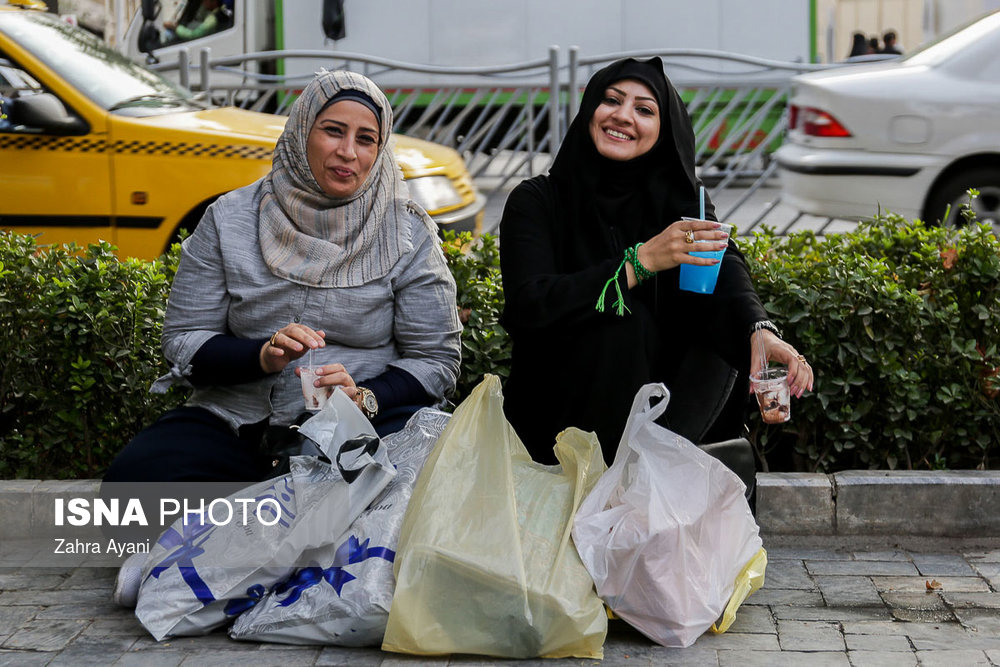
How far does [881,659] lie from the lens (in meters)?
2.85

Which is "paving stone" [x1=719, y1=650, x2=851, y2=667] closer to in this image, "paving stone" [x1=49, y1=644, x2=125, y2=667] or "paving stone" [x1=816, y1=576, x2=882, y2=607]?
"paving stone" [x1=816, y1=576, x2=882, y2=607]

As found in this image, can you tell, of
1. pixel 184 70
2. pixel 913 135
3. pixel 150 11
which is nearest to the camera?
pixel 913 135

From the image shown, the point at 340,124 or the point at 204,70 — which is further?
the point at 204,70

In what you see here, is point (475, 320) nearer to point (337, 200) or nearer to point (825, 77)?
point (337, 200)

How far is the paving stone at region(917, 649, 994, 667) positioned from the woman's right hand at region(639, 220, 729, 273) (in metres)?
0.99

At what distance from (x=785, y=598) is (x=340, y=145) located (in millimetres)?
1611

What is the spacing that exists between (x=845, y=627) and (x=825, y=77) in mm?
4826

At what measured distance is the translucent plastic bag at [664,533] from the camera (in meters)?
2.91

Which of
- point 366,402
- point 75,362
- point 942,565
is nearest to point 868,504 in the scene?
point 942,565

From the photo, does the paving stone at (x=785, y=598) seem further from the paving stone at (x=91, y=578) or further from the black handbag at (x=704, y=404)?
the paving stone at (x=91, y=578)

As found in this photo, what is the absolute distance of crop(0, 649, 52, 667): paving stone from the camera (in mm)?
2885

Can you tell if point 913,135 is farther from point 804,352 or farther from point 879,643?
point 879,643

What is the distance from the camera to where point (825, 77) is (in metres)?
7.28

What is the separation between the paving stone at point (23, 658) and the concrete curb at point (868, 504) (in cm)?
82
